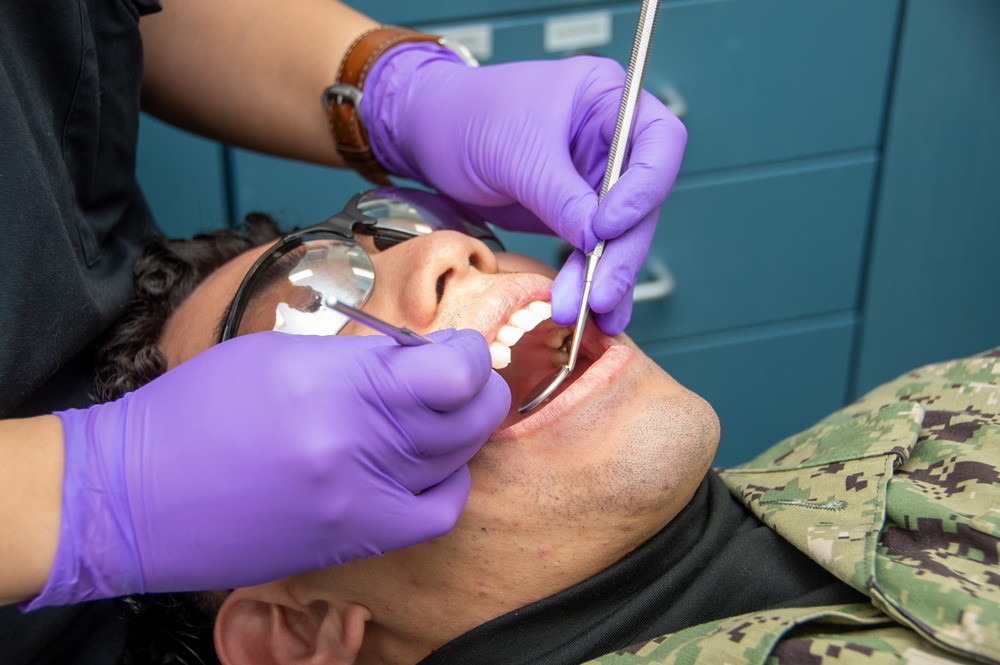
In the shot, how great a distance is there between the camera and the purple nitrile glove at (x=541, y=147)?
1104 mm

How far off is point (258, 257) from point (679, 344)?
4.27 ft

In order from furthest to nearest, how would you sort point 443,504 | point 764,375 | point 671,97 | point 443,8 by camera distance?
point 764,375, point 671,97, point 443,8, point 443,504

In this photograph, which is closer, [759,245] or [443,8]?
[443,8]

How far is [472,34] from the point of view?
186cm

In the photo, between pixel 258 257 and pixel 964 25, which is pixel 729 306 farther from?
pixel 258 257

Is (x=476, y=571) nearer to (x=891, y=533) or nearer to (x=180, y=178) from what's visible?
(x=891, y=533)

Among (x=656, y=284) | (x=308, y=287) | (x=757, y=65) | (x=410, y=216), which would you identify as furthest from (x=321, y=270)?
(x=757, y=65)

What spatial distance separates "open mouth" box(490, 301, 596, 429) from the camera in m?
1.06

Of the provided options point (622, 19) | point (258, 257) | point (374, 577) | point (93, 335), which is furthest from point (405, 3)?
point (374, 577)

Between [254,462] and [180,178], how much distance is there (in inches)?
46.8

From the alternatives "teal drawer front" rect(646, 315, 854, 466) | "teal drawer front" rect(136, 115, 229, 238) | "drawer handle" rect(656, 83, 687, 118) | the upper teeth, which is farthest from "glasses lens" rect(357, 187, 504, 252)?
"teal drawer front" rect(646, 315, 854, 466)

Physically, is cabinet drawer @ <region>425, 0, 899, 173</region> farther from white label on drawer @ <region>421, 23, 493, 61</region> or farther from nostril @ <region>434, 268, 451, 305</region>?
nostril @ <region>434, 268, 451, 305</region>

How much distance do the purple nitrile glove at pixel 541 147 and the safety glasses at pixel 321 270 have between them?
0.12 meters

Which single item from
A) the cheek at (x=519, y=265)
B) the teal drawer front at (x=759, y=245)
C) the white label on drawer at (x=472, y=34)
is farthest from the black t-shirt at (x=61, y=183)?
the teal drawer front at (x=759, y=245)
